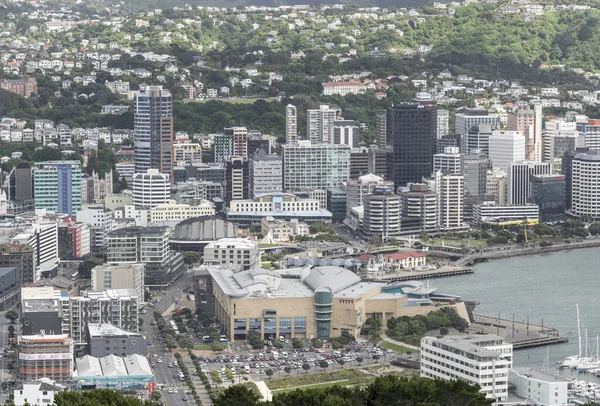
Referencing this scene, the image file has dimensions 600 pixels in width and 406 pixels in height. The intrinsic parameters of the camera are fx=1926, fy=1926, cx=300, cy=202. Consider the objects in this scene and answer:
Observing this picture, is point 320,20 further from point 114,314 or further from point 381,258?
point 114,314

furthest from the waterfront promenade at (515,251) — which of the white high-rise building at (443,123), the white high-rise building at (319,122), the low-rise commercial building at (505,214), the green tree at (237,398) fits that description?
the green tree at (237,398)

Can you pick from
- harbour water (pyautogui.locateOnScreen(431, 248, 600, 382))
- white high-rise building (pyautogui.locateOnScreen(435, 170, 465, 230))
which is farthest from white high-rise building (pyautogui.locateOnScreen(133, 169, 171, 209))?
harbour water (pyautogui.locateOnScreen(431, 248, 600, 382))

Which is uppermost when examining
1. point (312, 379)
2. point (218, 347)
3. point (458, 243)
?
point (458, 243)

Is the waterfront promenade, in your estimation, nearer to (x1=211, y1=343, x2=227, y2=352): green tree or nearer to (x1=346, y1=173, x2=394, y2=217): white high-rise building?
(x1=346, y1=173, x2=394, y2=217): white high-rise building

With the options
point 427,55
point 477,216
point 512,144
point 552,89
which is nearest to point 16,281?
point 477,216

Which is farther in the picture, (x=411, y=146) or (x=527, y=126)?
(x=527, y=126)

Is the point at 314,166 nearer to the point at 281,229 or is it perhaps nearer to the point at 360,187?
the point at 360,187

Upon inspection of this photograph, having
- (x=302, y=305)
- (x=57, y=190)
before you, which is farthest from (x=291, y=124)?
(x=302, y=305)

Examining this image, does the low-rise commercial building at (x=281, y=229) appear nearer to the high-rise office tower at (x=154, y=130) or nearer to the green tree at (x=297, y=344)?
the high-rise office tower at (x=154, y=130)
